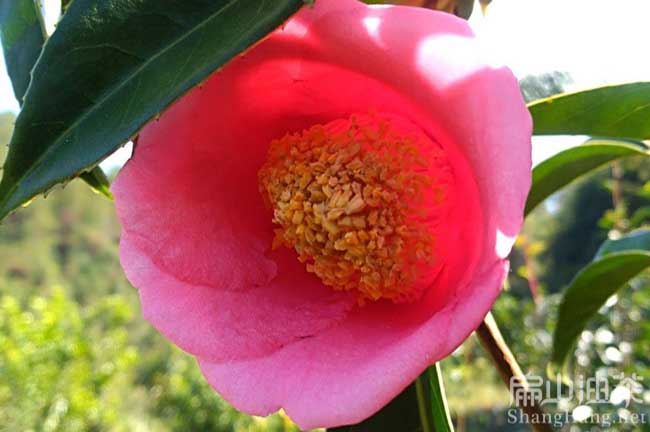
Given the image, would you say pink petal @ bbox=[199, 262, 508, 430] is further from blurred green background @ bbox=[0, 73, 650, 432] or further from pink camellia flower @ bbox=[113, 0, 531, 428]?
blurred green background @ bbox=[0, 73, 650, 432]

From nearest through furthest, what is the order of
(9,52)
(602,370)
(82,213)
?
1. (9,52)
2. (602,370)
3. (82,213)

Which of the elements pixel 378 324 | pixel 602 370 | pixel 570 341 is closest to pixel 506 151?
pixel 378 324

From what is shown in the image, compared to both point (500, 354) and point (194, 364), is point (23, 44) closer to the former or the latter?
point (500, 354)

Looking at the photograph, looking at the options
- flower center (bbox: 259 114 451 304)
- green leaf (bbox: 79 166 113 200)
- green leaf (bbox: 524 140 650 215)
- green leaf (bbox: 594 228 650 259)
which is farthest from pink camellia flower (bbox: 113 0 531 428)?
green leaf (bbox: 594 228 650 259)

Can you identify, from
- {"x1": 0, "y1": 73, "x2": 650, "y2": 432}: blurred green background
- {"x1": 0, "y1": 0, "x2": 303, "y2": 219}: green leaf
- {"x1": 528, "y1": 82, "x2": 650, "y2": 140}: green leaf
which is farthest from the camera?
{"x1": 0, "y1": 73, "x2": 650, "y2": 432}: blurred green background

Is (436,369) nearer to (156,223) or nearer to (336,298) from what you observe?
(336,298)

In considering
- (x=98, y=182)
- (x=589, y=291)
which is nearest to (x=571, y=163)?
(x=589, y=291)

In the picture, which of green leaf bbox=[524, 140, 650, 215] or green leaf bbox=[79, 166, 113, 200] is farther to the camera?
green leaf bbox=[524, 140, 650, 215]
